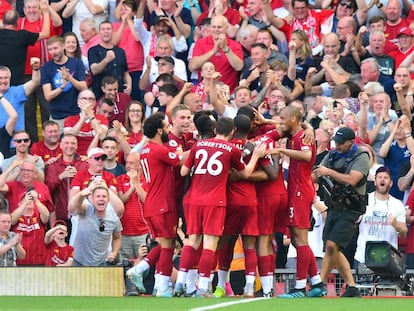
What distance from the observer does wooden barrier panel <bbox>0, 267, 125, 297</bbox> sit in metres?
18.3

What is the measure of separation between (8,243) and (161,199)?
274 cm

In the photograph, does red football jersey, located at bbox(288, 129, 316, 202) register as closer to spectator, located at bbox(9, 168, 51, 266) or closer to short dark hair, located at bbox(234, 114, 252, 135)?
short dark hair, located at bbox(234, 114, 252, 135)

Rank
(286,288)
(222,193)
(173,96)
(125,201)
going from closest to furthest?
(222,193)
(286,288)
(125,201)
(173,96)

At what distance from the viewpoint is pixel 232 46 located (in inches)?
953

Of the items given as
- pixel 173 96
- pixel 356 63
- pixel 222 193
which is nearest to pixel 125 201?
pixel 173 96

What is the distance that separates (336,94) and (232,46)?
7.06ft

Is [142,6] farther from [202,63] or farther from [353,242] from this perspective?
[353,242]

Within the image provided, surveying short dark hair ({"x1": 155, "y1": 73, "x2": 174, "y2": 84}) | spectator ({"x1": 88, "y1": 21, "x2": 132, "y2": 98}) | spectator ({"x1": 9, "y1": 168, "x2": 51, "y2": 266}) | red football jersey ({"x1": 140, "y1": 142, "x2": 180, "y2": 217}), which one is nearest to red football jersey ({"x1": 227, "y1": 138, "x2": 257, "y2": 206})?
red football jersey ({"x1": 140, "y1": 142, "x2": 180, "y2": 217})

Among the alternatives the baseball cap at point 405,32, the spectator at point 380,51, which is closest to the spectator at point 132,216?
the spectator at point 380,51

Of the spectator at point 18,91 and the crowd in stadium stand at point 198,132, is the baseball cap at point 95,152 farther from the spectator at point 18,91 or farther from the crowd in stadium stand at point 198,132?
the spectator at point 18,91

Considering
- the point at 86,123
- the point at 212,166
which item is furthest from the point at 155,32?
the point at 212,166

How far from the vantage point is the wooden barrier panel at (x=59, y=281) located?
18266 millimetres

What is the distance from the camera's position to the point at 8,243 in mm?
19672

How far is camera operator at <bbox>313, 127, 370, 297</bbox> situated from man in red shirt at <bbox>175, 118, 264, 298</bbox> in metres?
1.29
